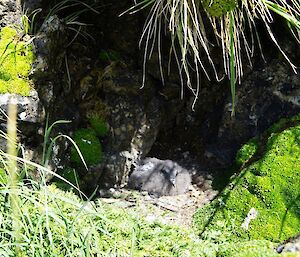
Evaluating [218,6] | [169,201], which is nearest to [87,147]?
[169,201]

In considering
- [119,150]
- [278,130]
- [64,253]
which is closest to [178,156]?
[119,150]

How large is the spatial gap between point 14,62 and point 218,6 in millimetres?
1650

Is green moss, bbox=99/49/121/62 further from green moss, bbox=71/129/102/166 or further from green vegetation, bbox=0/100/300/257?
green vegetation, bbox=0/100/300/257

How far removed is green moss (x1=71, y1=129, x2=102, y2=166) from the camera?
452 centimetres

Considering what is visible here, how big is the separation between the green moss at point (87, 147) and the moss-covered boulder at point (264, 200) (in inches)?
42.3

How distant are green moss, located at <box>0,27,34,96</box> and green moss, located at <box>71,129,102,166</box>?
81 cm

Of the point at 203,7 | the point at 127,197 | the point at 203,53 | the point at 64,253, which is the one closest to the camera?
the point at 64,253

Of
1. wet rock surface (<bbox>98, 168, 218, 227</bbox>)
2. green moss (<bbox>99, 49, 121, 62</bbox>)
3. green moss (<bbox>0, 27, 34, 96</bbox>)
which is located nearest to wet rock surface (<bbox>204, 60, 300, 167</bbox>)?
wet rock surface (<bbox>98, 168, 218, 227</bbox>)

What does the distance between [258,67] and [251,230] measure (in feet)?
5.68

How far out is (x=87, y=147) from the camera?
4578 millimetres

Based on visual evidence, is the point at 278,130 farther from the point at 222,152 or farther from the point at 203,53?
the point at 203,53

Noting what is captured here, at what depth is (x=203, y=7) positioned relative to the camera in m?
3.86

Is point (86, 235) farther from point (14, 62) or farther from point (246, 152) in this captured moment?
point (246, 152)

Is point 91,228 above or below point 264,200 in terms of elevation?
above
